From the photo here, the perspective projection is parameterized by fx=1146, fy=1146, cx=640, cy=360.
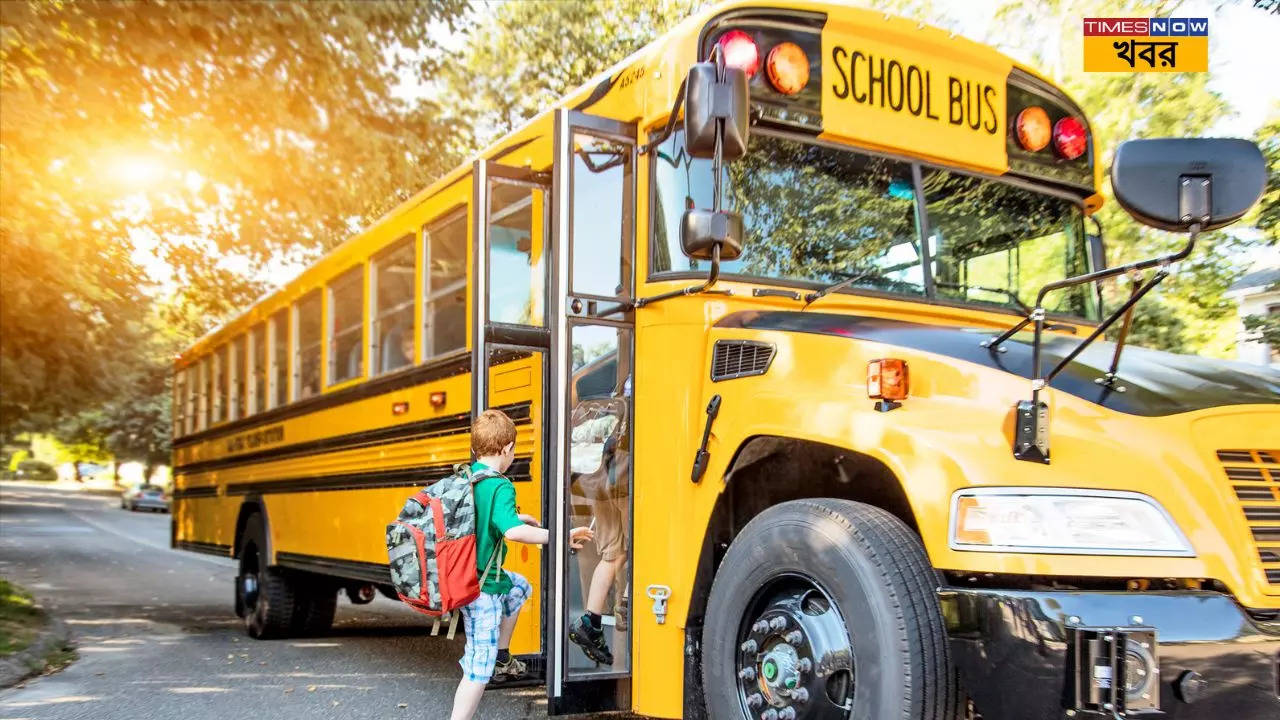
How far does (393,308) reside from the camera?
648 cm

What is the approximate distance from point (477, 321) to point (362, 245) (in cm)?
302

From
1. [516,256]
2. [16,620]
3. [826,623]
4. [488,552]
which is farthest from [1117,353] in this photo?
[16,620]

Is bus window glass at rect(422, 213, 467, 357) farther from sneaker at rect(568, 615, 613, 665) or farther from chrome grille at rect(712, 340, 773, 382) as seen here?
chrome grille at rect(712, 340, 773, 382)

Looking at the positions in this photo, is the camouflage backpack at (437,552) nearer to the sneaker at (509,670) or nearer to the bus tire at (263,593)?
the sneaker at (509,670)

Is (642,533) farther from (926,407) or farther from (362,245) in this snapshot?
(362,245)

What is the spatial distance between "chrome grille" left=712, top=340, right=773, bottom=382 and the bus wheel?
1.58ft

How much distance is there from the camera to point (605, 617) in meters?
4.08

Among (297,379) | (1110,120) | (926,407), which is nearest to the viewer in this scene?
(926,407)

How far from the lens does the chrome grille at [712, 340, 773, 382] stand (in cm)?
358

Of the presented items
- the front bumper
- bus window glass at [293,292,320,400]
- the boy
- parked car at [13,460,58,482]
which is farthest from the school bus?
parked car at [13,460,58,482]

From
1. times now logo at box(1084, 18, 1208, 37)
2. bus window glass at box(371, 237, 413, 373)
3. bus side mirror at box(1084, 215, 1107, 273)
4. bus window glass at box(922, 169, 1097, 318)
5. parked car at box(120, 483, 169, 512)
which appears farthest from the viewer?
parked car at box(120, 483, 169, 512)

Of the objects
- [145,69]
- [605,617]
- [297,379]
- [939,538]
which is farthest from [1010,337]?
[145,69]

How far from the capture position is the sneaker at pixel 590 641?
3.99 m

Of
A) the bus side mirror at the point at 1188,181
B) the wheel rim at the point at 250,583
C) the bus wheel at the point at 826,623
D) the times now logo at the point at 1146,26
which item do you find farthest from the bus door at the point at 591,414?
the wheel rim at the point at 250,583
